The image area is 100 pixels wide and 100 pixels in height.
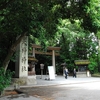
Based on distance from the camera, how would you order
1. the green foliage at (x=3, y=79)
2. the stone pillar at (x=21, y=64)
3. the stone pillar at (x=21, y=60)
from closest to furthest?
the green foliage at (x=3, y=79) < the stone pillar at (x=21, y=64) < the stone pillar at (x=21, y=60)

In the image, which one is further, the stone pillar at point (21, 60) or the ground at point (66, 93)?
the stone pillar at point (21, 60)

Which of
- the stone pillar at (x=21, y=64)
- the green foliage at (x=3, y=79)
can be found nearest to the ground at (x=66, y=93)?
the green foliage at (x=3, y=79)

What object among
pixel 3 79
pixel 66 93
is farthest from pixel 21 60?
pixel 3 79

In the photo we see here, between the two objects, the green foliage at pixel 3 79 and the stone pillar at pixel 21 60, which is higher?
the stone pillar at pixel 21 60

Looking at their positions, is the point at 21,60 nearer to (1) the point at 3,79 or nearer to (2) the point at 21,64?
(2) the point at 21,64

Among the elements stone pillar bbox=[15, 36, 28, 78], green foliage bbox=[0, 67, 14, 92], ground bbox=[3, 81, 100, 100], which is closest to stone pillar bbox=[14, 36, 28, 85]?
stone pillar bbox=[15, 36, 28, 78]

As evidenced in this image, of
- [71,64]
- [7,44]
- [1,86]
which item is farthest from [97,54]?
[1,86]

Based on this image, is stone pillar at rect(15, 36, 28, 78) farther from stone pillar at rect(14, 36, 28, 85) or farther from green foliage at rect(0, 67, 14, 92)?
green foliage at rect(0, 67, 14, 92)

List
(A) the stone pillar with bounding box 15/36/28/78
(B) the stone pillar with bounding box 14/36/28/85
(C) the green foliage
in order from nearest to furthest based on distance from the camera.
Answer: (C) the green foliage
(B) the stone pillar with bounding box 14/36/28/85
(A) the stone pillar with bounding box 15/36/28/78

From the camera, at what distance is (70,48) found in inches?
1499

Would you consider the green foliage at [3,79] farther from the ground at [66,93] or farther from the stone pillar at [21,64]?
the stone pillar at [21,64]

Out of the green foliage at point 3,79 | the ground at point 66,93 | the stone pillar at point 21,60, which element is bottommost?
the ground at point 66,93

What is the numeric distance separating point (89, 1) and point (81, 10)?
2.95 feet

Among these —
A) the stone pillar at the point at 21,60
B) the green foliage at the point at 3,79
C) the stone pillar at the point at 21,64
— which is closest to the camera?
the green foliage at the point at 3,79
